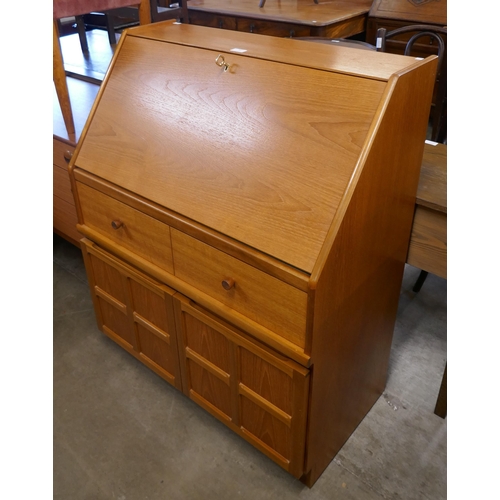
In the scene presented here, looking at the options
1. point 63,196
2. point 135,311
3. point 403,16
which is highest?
point 403,16

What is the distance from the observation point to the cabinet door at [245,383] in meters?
1.27

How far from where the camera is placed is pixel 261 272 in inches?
44.8

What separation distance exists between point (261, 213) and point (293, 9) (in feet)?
9.54

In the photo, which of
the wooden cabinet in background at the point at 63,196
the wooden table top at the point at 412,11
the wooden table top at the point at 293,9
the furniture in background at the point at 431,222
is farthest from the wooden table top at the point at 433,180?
the wooden table top at the point at 412,11

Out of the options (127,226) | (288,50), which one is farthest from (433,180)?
(127,226)

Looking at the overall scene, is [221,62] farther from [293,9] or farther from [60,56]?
[293,9]

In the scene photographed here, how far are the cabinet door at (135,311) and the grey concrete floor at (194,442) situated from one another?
13 centimetres

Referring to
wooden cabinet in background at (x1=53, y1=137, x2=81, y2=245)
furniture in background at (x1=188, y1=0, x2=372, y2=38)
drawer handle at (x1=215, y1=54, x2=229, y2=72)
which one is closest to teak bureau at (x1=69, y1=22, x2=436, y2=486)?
drawer handle at (x1=215, y1=54, x2=229, y2=72)

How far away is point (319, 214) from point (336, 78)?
322 millimetres

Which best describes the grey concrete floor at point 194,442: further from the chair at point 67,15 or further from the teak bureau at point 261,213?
the chair at point 67,15

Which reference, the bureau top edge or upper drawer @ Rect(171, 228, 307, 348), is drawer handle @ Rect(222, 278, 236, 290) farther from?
the bureau top edge

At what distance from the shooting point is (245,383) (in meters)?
1.40

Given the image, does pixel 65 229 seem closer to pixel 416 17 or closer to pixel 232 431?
pixel 232 431

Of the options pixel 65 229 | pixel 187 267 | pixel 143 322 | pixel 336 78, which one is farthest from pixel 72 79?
pixel 336 78
